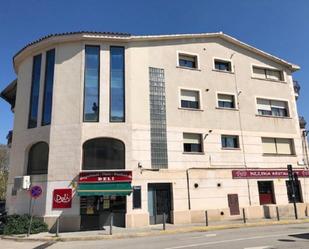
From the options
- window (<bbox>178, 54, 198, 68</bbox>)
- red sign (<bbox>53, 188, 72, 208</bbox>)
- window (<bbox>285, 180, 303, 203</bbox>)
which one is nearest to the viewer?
red sign (<bbox>53, 188, 72, 208</bbox>)

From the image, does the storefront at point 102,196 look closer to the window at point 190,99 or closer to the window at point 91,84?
the window at point 91,84

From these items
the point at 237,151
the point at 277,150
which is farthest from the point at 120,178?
the point at 277,150

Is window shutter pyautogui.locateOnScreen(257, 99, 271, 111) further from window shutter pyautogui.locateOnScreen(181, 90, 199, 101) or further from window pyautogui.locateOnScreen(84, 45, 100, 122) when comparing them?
window pyautogui.locateOnScreen(84, 45, 100, 122)

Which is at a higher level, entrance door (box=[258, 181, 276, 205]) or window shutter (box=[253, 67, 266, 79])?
window shutter (box=[253, 67, 266, 79])

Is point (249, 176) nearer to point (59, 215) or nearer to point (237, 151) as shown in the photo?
point (237, 151)

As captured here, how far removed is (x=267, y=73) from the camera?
92.0ft

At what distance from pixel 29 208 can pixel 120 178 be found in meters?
6.23

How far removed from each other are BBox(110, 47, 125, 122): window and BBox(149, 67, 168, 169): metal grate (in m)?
2.14

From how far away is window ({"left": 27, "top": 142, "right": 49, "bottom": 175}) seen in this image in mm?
20956

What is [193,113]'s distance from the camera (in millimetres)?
23594

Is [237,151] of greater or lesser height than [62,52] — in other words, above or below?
below

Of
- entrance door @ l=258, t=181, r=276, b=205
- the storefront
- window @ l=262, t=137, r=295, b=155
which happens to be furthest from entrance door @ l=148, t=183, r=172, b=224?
window @ l=262, t=137, r=295, b=155

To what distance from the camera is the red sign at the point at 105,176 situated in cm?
1962

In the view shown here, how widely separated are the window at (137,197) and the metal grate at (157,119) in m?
2.00
